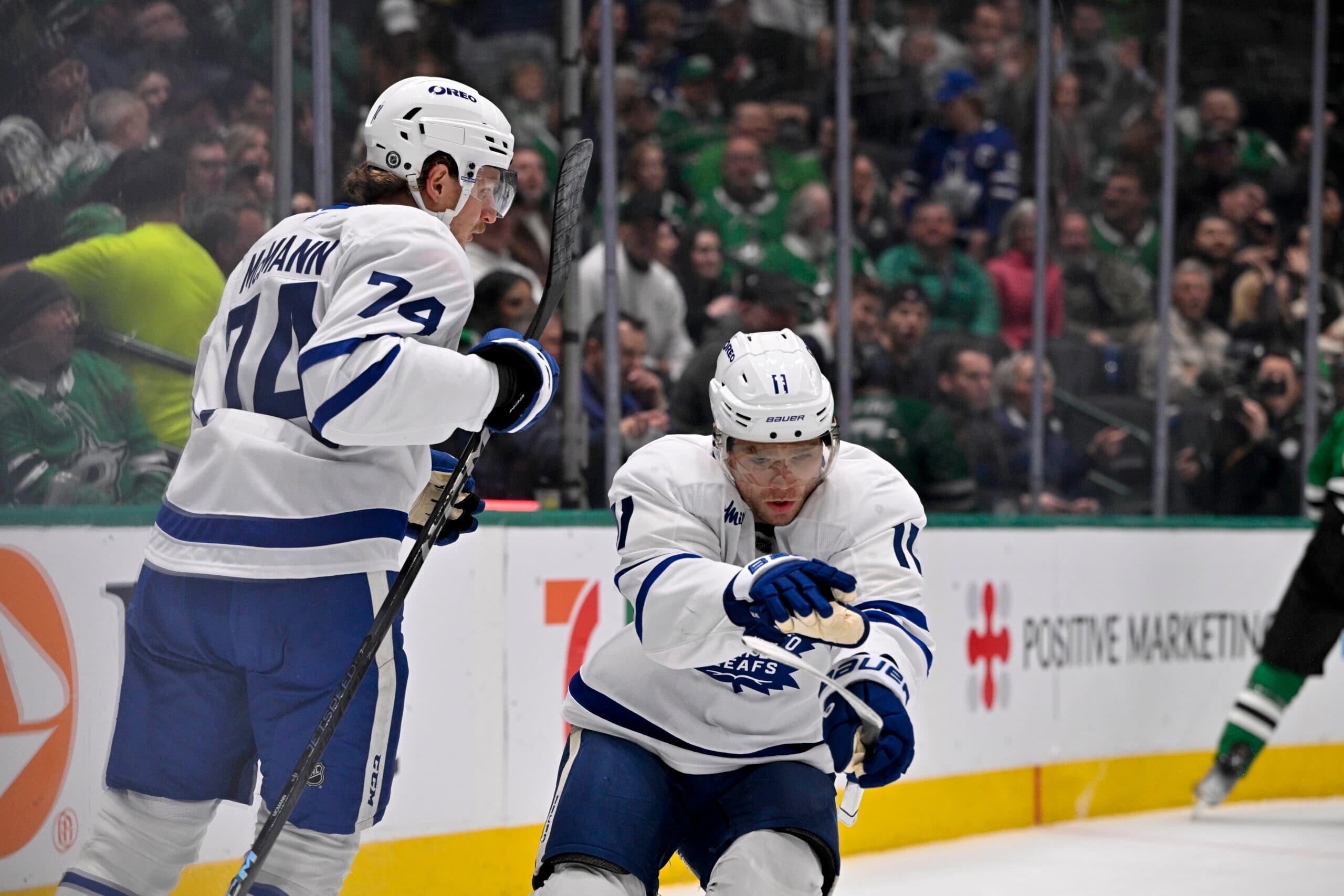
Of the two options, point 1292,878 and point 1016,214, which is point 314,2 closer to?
point 1016,214

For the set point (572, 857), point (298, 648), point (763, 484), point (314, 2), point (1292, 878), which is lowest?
point (1292, 878)

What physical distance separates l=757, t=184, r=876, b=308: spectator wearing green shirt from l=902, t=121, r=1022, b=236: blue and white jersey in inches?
19.9

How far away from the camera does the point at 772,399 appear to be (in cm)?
191

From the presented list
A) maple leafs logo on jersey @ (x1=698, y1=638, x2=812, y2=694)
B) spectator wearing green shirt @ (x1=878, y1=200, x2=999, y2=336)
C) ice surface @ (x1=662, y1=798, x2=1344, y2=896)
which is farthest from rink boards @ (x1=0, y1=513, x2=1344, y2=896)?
maple leafs logo on jersey @ (x1=698, y1=638, x2=812, y2=694)

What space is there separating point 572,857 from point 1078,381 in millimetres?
3418

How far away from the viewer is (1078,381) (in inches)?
193

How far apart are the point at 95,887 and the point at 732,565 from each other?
90cm

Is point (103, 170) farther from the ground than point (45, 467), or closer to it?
farther from the ground

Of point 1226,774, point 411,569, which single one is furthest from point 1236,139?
point 411,569

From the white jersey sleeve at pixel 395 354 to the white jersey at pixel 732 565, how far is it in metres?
0.28

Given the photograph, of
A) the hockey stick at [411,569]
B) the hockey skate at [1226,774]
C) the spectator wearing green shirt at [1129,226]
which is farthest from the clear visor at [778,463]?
the spectator wearing green shirt at [1129,226]

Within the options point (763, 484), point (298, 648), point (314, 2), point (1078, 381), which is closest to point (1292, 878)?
point (1078, 381)

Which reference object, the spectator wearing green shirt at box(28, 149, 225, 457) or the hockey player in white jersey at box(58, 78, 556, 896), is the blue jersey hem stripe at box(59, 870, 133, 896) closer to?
the hockey player in white jersey at box(58, 78, 556, 896)

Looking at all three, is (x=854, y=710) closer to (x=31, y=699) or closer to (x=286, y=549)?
(x=286, y=549)
